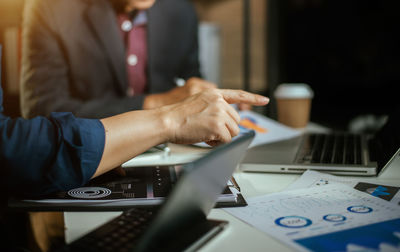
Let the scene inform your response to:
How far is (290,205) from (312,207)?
0.10ft

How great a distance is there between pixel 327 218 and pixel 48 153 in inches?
Result: 16.1

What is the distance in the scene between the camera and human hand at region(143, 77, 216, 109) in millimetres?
1008

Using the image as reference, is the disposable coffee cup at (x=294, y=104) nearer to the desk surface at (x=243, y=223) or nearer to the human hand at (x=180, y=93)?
the human hand at (x=180, y=93)

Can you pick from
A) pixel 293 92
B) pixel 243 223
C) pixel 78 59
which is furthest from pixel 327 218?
pixel 78 59

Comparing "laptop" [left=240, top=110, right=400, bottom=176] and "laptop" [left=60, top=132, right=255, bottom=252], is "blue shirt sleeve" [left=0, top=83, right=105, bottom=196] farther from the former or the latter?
"laptop" [left=240, top=110, right=400, bottom=176]

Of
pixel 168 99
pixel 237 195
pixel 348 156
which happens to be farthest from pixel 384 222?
pixel 168 99

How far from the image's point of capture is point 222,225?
18.2 inches

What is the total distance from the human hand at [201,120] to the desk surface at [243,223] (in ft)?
Result: 0.36

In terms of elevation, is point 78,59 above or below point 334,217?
above

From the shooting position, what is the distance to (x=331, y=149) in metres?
0.84

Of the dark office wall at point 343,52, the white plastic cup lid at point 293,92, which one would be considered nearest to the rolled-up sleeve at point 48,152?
the white plastic cup lid at point 293,92

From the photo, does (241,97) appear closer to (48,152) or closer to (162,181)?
(162,181)

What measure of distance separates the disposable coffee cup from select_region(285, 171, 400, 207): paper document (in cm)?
50

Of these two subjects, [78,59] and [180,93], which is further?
[78,59]
